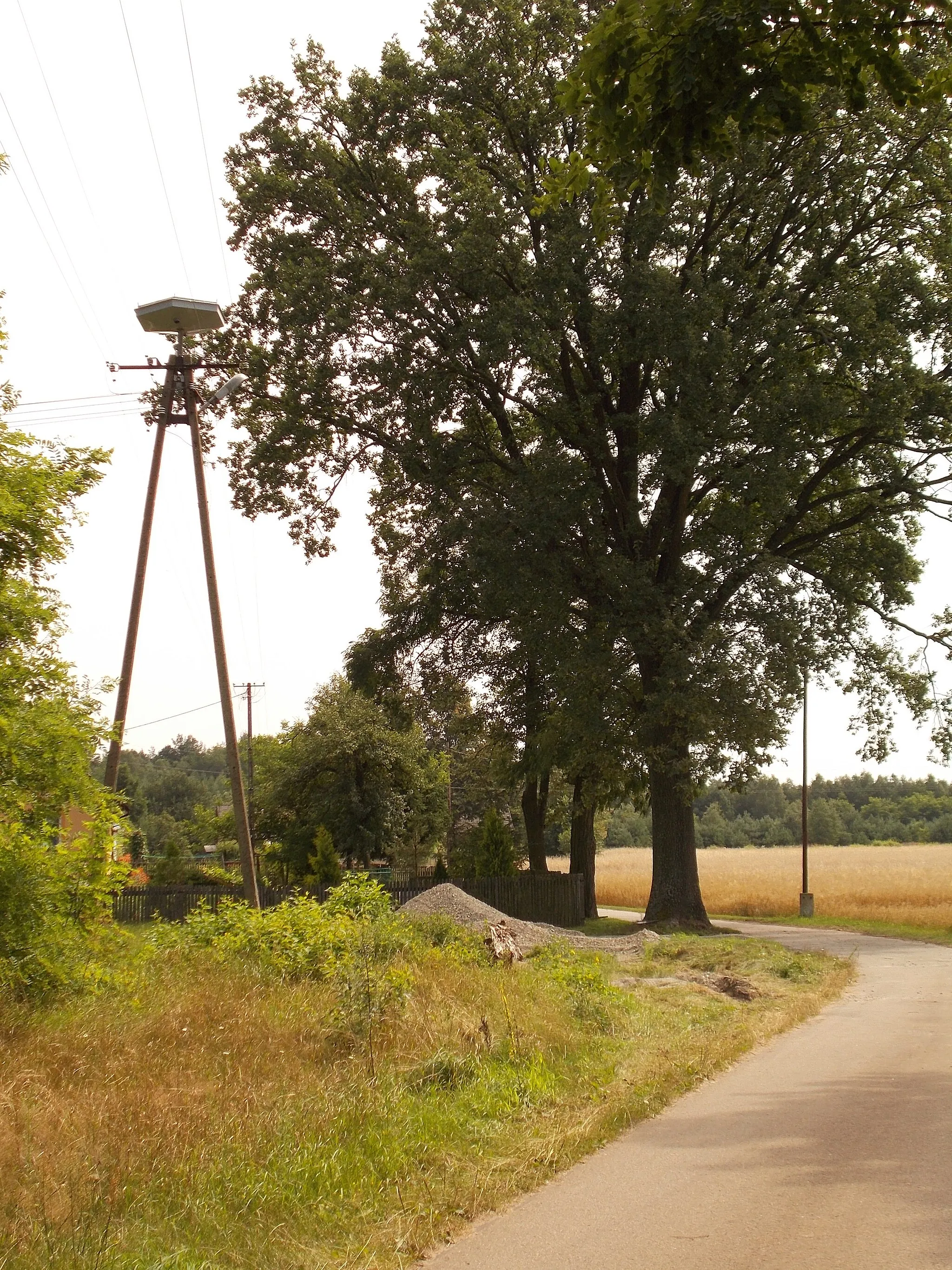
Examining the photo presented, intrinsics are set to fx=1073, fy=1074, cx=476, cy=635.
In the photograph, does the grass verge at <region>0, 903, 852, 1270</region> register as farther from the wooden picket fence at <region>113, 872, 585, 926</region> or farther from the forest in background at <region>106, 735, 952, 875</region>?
the forest in background at <region>106, 735, 952, 875</region>

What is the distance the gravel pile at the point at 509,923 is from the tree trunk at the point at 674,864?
13.0ft

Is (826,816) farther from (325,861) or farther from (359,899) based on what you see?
(359,899)

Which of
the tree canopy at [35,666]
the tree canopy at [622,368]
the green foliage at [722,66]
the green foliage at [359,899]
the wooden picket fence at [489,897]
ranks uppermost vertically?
the tree canopy at [622,368]

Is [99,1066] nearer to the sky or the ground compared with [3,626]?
nearer to the ground

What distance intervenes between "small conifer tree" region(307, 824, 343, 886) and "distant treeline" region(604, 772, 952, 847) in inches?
2768

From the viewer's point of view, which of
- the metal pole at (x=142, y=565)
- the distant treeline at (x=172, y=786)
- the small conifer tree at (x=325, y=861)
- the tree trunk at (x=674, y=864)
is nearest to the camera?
the metal pole at (x=142, y=565)

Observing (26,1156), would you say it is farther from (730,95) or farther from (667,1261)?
(730,95)

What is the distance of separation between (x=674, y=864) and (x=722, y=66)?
22.5m

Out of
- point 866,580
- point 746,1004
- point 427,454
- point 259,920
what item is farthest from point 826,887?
point 259,920

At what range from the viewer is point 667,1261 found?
15.7 feet

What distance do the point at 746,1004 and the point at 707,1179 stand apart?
7854 millimetres

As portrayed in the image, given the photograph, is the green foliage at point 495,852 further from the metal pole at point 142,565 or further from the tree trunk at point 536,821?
the metal pole at point 142,565

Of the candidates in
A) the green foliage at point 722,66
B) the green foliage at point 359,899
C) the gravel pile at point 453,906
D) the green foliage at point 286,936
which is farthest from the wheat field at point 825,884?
the green foliage at point 722,66

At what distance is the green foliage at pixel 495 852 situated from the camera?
3341 cm
